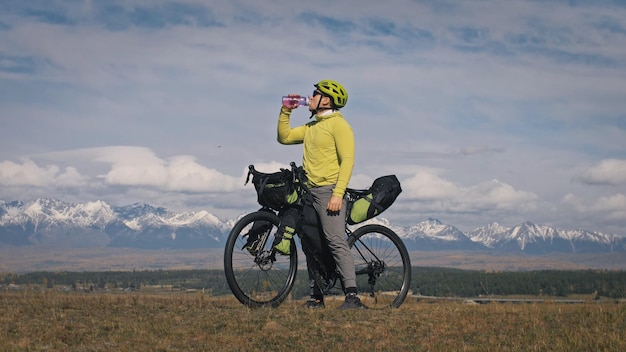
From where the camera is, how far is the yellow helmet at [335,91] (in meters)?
12.3

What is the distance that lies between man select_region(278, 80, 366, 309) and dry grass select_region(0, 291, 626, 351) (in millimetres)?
931

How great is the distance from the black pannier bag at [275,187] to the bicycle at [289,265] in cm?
14

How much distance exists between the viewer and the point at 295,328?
387 inches

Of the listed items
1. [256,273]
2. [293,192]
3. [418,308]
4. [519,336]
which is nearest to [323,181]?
[293,192]

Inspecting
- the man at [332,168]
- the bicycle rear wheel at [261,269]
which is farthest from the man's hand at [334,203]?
the bicycle rear wheel at [261,269]

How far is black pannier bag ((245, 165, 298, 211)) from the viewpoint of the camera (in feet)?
38.8

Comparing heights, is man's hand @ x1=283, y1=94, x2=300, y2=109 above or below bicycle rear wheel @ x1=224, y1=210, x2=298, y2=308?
above

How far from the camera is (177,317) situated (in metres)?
10.5

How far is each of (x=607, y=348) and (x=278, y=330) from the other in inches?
171

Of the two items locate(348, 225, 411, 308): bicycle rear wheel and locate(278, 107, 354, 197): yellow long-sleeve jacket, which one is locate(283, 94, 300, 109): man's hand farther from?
locate(348, 225, 411, 308): bicycle rear wheel

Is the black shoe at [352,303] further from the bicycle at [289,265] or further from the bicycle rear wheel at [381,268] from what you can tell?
the bicycle rear wheel at [381,268]

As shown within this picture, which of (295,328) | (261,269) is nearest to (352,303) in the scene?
(261,269)

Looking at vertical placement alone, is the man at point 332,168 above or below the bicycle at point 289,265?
above

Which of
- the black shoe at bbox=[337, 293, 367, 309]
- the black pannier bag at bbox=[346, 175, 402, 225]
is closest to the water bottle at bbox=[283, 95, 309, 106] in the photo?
the black pannier bag at bbox=[346, 175, 402, 225]
